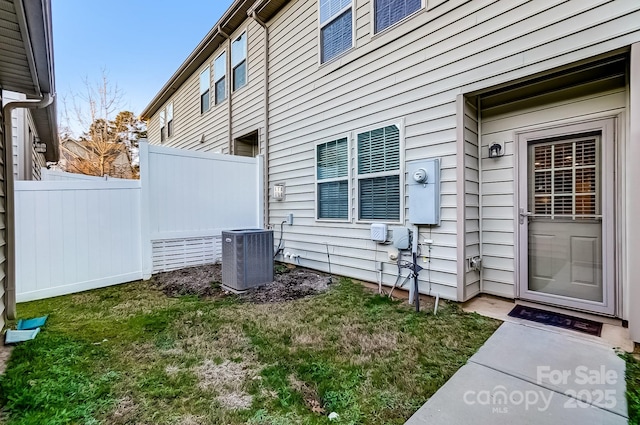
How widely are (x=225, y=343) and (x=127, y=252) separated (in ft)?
10.0

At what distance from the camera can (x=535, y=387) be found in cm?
191

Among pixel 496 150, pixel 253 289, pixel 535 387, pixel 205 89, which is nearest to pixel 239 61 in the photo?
pixel 205 89

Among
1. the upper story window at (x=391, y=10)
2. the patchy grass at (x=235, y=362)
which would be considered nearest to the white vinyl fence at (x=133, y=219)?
the patchy grass at (x=235, y=362)

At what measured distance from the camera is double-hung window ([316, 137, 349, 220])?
15.5ft

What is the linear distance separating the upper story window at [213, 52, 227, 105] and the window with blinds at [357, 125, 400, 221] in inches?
198

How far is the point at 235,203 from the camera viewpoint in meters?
6.02

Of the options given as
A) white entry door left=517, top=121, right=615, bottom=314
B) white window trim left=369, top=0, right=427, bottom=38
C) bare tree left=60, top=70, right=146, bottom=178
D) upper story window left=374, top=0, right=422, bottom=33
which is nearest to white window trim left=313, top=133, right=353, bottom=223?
white window trim left=369, top=0, right=427, bottom=38

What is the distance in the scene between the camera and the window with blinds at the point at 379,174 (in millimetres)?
3996

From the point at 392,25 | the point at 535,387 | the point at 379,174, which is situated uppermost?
the point at 392,25

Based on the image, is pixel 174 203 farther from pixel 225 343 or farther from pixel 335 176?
pixel 225 343

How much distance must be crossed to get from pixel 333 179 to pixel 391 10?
2.47 metres

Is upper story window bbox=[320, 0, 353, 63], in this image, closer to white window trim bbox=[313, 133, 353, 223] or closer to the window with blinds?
white window trim bbox=[313, 133, 353, 223]

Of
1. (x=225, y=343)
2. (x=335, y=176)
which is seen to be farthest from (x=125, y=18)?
(x=225, y=343)

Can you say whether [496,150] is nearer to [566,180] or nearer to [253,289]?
[566,180]
